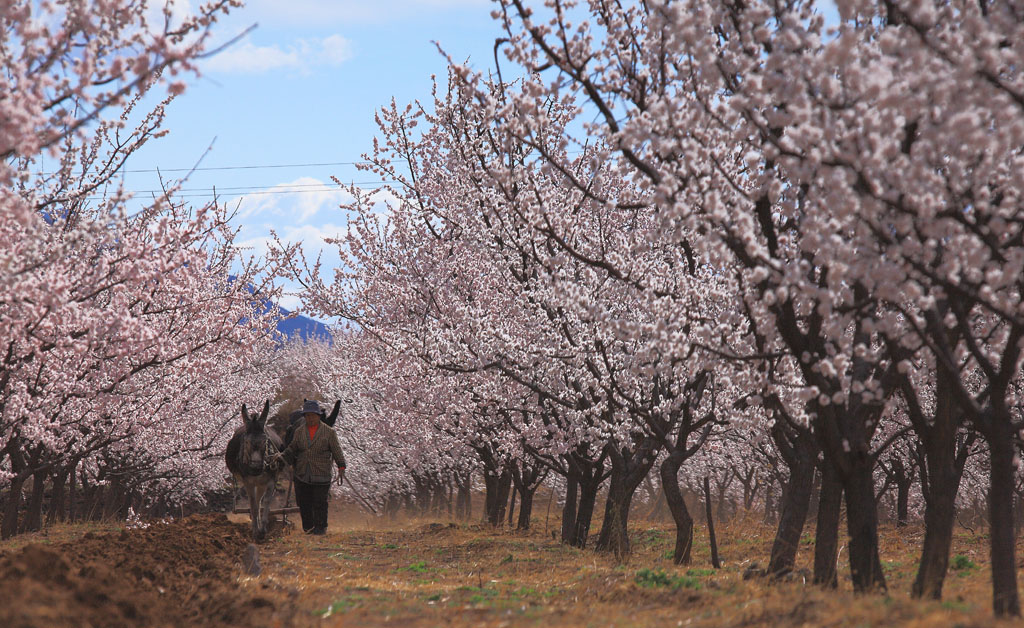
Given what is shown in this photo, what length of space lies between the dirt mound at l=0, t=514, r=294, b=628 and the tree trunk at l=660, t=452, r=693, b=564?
6.19 metres

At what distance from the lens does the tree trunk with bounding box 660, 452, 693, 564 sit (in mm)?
12508

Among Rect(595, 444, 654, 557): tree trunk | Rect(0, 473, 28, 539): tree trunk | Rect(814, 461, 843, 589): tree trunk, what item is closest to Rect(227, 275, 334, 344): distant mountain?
Rect(0, 473, 28, 539): tree trunk

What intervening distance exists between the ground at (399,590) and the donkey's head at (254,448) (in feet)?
3.67

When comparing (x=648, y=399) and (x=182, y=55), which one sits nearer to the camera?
(x=182, y=55)

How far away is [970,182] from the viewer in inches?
240

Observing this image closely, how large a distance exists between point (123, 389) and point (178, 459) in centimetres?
1262

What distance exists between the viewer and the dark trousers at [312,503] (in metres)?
15.9

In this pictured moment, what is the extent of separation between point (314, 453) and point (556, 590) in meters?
7.12

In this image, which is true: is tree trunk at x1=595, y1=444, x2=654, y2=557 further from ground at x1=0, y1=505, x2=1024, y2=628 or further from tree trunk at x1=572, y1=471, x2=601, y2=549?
tree trunk at x1=572, y1=471, x2=601, y2=549

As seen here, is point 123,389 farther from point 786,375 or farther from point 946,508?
point 946,508

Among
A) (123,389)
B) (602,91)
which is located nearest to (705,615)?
(602,91)

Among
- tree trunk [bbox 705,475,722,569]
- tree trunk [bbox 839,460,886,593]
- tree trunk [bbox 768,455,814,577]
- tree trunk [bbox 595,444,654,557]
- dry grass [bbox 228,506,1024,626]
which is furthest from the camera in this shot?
tree trunk [bbox 595,444,654,557]

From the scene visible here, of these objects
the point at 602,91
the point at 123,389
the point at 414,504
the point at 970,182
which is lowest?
the point at 414,504

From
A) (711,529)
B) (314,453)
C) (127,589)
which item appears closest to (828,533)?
→ (711,529)
